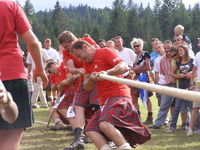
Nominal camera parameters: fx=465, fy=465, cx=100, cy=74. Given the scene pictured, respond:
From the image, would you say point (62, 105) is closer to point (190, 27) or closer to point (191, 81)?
point (191, 81)

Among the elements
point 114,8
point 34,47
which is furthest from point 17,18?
point 114,8

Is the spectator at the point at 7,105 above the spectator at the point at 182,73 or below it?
above

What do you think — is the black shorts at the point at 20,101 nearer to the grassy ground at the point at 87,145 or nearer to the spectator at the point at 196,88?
the grassy ground at the point at 87,145

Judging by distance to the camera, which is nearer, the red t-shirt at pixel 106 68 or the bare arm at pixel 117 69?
the bare arm at pixel 117 69

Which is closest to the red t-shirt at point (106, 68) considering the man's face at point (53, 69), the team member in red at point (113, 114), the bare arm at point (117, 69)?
the team member in red at point (113, 114)

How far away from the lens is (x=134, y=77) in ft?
29.4

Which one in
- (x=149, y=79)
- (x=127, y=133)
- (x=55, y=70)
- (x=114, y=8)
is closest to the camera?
(x=127, y=133)

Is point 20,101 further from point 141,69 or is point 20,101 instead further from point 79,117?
point 141,69

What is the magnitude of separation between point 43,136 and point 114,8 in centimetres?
9155

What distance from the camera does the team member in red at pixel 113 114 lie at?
487cm

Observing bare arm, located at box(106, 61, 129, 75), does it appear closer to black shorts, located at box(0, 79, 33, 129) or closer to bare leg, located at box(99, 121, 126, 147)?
bare leg, located at box(99, 121, 126, 147)

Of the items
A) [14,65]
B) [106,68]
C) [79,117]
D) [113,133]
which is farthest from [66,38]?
[14,65]

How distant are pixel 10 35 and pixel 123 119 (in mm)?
1763

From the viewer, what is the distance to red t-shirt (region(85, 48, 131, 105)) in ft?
16.5
